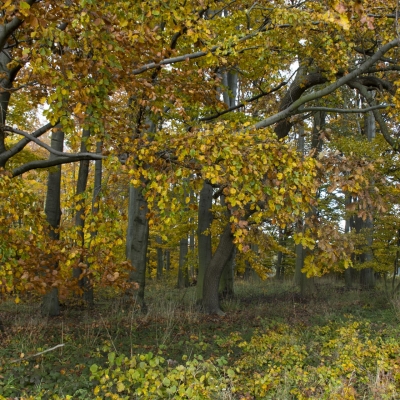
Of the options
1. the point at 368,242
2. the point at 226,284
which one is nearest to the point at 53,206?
the point at 226,284

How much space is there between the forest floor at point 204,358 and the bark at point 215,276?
1.82ft

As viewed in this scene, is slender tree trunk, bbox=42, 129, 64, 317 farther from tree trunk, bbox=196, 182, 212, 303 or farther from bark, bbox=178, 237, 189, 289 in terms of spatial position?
bark, bbox=178, 237, 189, 289

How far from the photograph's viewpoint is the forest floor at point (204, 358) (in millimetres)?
4609

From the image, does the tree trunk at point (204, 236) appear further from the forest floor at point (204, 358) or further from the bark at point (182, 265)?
the bark at point (182, 265)

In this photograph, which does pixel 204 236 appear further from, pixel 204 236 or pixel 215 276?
pixel 215 276

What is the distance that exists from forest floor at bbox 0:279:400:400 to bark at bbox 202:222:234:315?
56 centimetres

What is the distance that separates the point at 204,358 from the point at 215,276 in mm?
4556

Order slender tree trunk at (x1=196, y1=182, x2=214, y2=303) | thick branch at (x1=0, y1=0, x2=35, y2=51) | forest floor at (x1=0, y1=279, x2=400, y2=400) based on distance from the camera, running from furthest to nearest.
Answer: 1. slender tree trunk at (x1=196, y1=182, x2=214, y2=303)
2. thick branch at (x1=0, y1=0, x2=35, y2=51)
3. forest floor at (x1=0, y1=279, x2=400, y2=400)

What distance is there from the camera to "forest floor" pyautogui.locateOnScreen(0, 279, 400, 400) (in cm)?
461

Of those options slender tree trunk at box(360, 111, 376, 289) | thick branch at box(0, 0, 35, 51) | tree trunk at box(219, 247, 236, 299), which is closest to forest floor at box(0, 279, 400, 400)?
tree trunk at box(219, 247, 236, 299)

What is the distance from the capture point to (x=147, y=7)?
14.6 feet

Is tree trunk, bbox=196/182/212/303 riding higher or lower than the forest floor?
higher

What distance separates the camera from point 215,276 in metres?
11.0

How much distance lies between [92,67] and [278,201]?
8.47 ft
